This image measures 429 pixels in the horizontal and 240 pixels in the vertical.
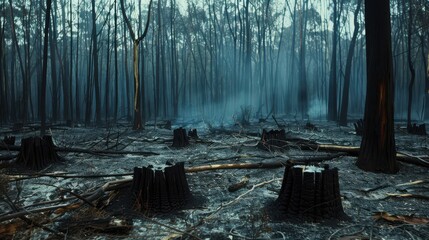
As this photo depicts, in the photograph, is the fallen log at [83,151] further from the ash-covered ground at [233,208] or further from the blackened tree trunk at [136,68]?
the blackened tree trunk at [136,68]

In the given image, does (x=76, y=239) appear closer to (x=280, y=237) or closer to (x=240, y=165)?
(x=280, y=237)

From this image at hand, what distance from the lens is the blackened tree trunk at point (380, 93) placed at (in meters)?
4.66

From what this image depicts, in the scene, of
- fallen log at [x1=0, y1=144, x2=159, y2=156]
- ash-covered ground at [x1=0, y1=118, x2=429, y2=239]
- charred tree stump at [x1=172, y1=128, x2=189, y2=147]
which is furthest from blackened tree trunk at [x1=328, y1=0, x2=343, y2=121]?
fallen log at [x1=0, y1=144, x2=159, y2=156]

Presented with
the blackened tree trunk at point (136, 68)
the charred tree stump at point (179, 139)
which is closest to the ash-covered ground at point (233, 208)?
the charred tree stump at point (179, 139)

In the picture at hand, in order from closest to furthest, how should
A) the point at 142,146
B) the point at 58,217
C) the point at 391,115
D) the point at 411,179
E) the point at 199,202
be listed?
1. the point at 58,217
2. the point at 199,202
3. the point at 411,179
4. the point at 391,115
5. the point at 142,146

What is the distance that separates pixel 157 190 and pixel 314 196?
1626 millimetres

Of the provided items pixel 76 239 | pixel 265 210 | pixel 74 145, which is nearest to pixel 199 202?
pixel 265 210

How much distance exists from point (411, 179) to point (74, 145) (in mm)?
7329

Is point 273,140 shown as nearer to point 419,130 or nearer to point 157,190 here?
point 157,190

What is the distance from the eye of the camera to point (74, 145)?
26.2 ft

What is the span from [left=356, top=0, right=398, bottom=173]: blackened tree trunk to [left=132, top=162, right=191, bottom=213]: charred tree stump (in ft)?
10.2

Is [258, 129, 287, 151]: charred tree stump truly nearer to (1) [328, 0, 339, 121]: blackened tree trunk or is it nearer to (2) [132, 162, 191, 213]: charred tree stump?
(2) [132, 162, 191, 213]: charred tree stump

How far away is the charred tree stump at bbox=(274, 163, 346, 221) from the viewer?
3.06 m

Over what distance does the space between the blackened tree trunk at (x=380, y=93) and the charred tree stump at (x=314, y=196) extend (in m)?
2.01
